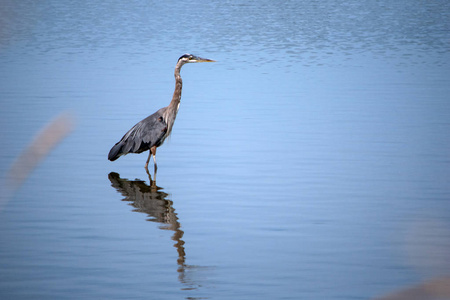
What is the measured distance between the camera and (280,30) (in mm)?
39781

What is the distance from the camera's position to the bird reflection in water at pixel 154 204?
720cm

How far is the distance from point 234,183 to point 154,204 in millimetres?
1335

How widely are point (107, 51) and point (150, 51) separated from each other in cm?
163

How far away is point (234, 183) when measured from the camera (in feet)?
33.2

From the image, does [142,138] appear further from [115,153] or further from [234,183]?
[234,183]

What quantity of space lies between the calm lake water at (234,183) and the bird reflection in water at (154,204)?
3 cm

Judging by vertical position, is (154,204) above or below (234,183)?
below

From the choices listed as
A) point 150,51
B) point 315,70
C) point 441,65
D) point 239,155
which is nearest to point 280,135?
point 239,155

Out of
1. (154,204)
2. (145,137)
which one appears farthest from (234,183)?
(145,137)

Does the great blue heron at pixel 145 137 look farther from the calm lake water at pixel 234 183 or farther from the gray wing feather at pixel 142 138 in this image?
the calm lake water at pixel 234 183

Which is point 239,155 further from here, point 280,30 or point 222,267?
point 280,30

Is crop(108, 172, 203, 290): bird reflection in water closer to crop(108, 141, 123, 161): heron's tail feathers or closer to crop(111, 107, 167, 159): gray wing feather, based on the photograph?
crop(108, 141, 123, 161): heron's tail feathers

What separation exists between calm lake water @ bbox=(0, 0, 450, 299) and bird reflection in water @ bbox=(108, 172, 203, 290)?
0.09 ft

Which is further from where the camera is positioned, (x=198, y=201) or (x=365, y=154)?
(x=365, y=154)
